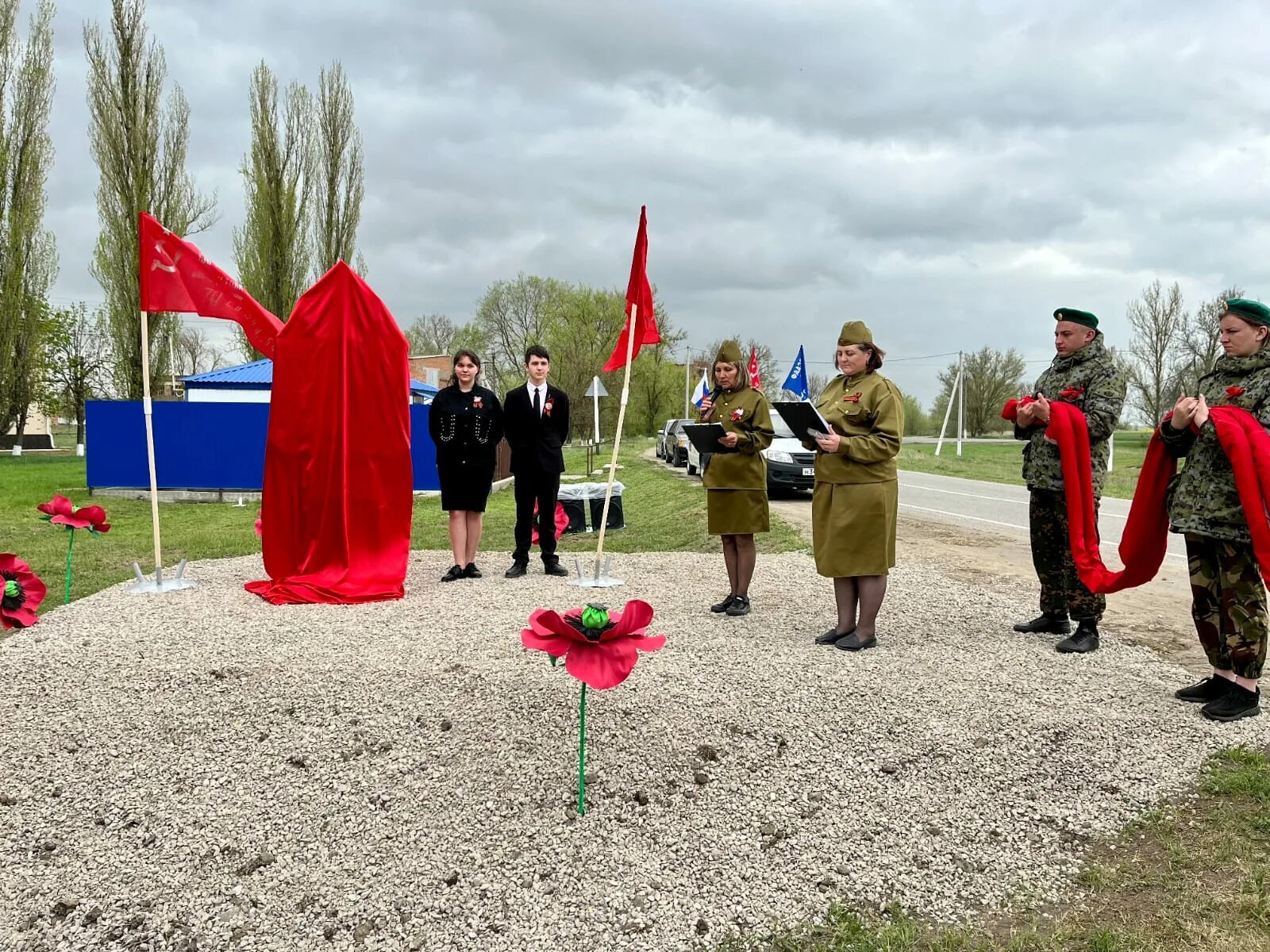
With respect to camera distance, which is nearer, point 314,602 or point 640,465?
point 314,602

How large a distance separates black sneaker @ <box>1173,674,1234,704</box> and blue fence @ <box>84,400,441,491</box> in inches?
532

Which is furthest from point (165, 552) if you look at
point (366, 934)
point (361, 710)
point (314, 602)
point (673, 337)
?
point (673, 337)

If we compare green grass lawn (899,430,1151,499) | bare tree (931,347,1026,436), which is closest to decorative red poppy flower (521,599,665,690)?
green grass lawn (899,430,1151,499)

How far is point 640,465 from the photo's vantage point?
26438 mm

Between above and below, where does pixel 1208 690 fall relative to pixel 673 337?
below

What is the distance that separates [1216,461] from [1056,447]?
1071mm

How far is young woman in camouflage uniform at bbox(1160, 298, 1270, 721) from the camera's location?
3.79 m

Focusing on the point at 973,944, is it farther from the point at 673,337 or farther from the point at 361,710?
Answer: the point at 673,337

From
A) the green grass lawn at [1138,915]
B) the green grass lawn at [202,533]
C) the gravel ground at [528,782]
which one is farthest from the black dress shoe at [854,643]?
the green grass lawn at [202,533]

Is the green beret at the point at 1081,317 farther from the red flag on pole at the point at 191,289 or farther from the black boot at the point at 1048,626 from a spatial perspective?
the red flag on pole at the point at 191,289

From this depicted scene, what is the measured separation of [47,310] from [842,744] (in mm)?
40414

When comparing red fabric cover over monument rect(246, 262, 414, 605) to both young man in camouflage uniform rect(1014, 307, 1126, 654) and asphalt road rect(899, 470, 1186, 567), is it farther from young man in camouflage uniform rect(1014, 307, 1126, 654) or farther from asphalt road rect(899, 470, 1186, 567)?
asphalt road rect(899, 470, 1186, 567)

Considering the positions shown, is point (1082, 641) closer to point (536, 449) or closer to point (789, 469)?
point (536, 449)

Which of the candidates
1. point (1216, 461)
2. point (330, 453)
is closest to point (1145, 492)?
point (1216, 461)
